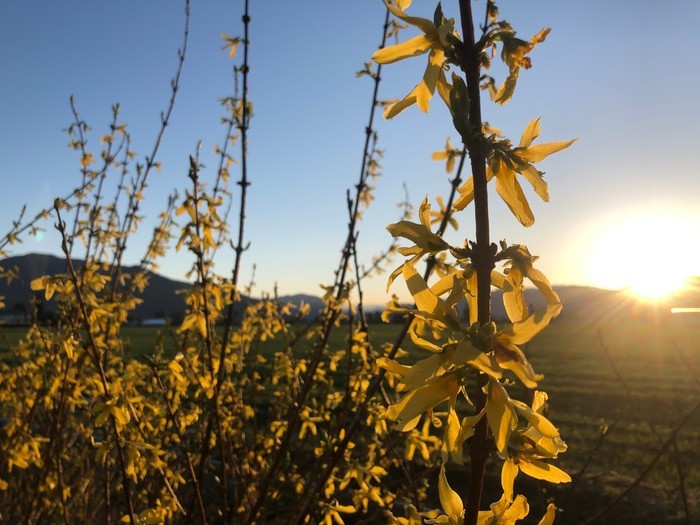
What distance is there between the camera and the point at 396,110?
3.37 feet

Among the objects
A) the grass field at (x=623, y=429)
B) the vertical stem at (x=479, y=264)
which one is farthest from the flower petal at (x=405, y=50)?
the grass field at (x=623, y=429)

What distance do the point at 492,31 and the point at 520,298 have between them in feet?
1.71

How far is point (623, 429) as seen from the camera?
27.3 ft

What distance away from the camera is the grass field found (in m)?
2.80

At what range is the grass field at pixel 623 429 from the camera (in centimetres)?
280

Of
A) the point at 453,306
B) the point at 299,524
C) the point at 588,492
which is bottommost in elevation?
the point at 588,492

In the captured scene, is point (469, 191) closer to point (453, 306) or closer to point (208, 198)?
point (453, 306)

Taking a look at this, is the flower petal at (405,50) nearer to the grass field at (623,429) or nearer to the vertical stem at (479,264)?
the vertical stem at (479,264)

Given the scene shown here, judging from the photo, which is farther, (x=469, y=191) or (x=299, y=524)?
(x=299, y=524)

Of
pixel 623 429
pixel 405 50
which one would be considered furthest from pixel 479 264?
pixel 623 429

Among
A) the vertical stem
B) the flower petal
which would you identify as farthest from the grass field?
the flower petal

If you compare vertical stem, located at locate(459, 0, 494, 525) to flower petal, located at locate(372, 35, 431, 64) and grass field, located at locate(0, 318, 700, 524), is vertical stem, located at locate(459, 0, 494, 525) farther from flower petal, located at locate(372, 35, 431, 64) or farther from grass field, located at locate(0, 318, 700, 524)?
grass field, located at locate(0, 318, 700, 524)

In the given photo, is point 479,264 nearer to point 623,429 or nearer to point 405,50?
point 405,50

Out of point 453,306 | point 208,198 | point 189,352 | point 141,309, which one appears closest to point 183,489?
point 189,352
